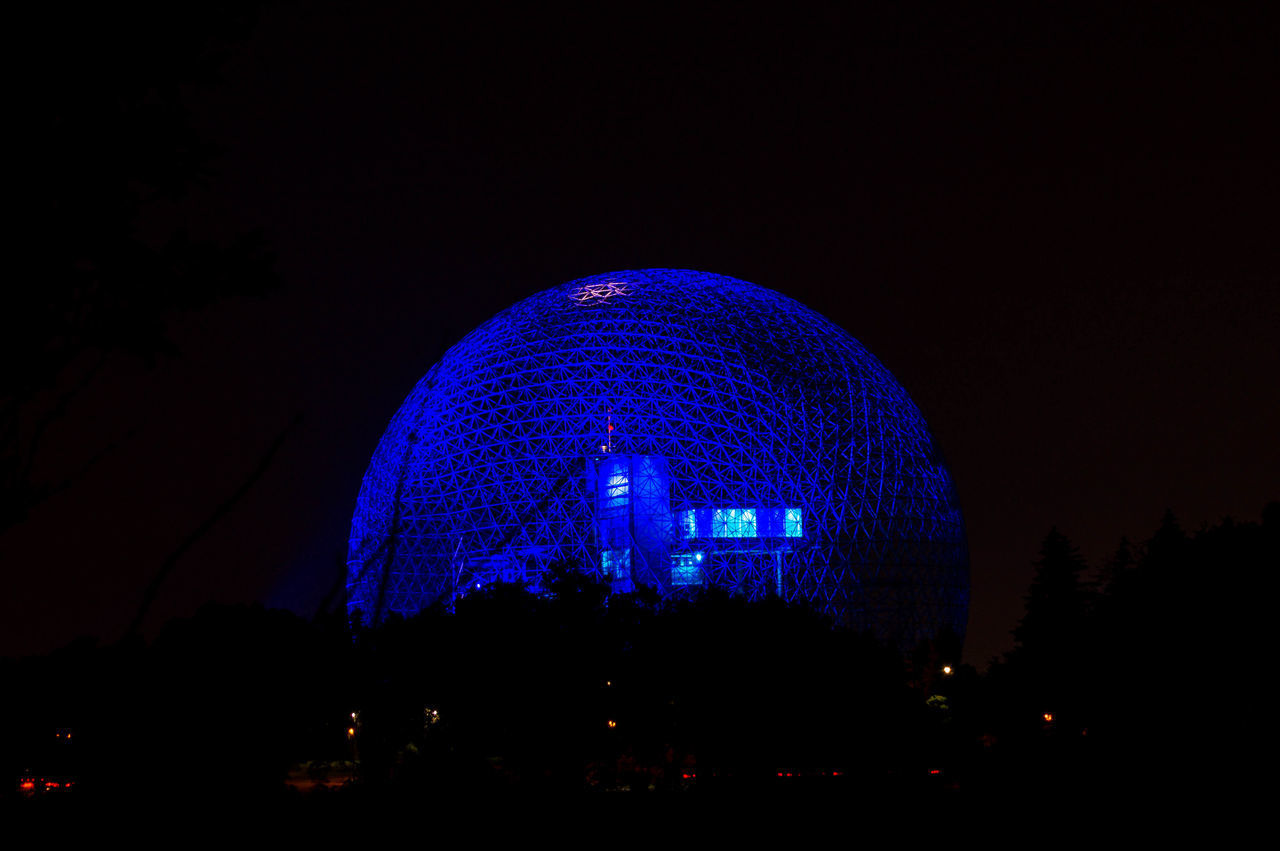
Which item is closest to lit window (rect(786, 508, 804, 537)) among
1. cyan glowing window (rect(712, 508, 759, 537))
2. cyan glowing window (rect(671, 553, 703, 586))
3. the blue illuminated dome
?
the blue illuminated dome

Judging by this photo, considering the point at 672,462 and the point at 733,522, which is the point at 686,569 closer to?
the point at 733,522

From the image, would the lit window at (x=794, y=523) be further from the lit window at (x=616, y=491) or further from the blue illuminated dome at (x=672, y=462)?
the lit window at (x=616, y=491)

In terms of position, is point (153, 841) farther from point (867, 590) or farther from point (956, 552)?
point (956, 552)

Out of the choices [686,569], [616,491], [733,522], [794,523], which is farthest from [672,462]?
[794,523]

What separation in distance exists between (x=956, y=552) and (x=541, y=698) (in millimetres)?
29681

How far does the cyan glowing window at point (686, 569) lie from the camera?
42.1 metres

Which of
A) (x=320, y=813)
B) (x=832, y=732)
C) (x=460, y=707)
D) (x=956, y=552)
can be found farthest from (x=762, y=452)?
(x=320, y=813)

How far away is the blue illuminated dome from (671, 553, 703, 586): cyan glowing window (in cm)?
8

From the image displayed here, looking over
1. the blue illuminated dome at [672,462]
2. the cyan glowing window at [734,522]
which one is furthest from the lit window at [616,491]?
the cyan glowing window at [734,522]

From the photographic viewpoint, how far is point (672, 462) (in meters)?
42.2

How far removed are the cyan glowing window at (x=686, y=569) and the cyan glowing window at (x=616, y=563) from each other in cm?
163

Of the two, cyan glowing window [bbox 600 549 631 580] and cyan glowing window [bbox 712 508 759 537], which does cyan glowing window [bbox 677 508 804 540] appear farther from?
cyan glowing window [bbox 600 549 631 580]

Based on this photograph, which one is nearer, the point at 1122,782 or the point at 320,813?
the point at 320,813

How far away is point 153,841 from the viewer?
5566 millimetres
